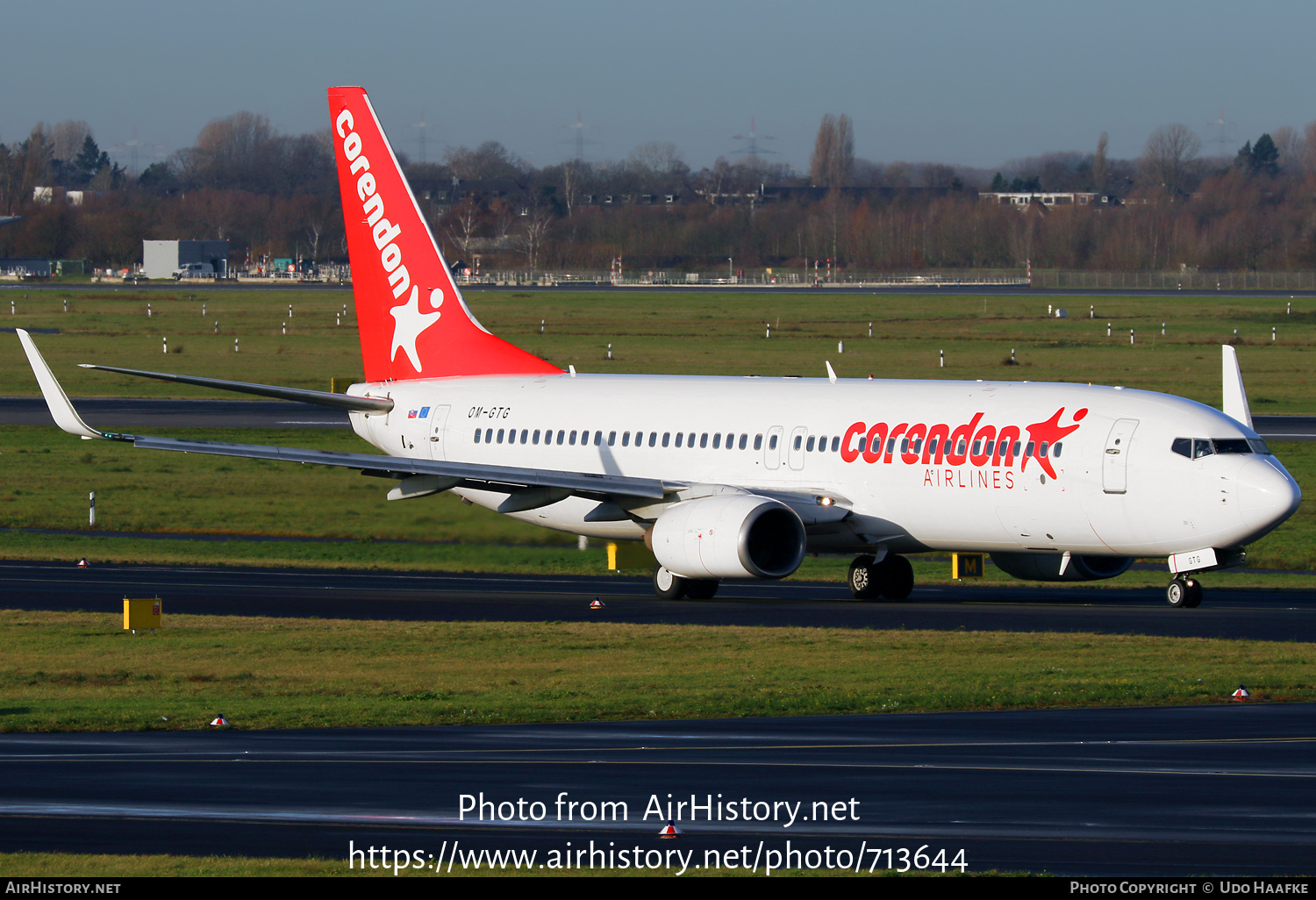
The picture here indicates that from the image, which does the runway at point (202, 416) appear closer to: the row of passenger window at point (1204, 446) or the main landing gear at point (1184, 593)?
the main landing gear at point (1184, 593)

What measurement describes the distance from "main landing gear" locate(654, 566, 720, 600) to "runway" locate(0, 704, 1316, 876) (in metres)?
14.7

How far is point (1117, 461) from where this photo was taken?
33062 millimetres

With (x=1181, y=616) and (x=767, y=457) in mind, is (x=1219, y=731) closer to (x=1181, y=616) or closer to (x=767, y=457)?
(x=1181, y=616)

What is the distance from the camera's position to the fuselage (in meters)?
32.8

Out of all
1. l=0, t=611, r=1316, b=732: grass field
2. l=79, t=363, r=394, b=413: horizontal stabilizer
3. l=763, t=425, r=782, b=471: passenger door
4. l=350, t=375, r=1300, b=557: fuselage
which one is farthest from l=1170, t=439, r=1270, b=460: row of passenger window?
l=79, t=363, r=394, b=413: horizontal stabilizer

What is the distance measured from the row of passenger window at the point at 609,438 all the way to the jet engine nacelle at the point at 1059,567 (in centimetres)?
484

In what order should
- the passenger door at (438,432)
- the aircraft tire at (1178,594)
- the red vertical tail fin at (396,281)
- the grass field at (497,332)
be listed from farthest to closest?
the grass field at (497,332), the red vertical tail fin at (396,281), the passenger door at (438,432), the aircraft tire at (1178,594)

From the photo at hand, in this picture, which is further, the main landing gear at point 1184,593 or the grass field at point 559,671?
the main landing gear at point 1184,593

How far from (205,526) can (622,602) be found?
18635mm

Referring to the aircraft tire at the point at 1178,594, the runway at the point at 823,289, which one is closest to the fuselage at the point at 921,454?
the aircraft tire at the point at 1178,594

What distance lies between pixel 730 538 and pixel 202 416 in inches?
1747

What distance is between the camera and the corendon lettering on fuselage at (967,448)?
33.8 meters

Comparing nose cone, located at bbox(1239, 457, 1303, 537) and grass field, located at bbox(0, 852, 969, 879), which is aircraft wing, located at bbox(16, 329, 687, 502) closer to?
nose cone, located at bbox(1239, 457, 1303, 537)

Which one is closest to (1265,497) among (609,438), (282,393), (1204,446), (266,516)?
(1204,446)
